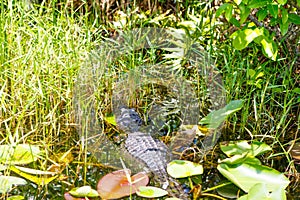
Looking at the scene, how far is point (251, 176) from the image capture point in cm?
195

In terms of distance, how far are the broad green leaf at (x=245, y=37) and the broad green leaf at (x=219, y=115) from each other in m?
0.26

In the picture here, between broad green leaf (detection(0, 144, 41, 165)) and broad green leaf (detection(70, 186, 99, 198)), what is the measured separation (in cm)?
A: 23

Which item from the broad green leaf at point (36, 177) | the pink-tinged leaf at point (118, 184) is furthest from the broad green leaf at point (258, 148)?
the broad green leaf at point (36, 177)

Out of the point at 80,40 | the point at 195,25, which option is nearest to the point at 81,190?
the point at 80,40

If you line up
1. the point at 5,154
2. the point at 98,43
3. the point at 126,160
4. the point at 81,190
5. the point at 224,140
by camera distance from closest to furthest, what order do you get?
the point at 81,190 → the point at 5,154 → the point at 126,160 → the point at 224,140 → the point at 98,43

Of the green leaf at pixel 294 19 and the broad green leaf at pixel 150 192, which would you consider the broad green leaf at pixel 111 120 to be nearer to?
the broad green leaf at pixel 150 192

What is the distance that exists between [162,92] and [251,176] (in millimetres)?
801

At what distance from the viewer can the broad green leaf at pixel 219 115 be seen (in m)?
2.20

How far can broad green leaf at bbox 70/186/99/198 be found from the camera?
1.88 metres

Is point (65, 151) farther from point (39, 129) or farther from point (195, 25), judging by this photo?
point (195, 25)

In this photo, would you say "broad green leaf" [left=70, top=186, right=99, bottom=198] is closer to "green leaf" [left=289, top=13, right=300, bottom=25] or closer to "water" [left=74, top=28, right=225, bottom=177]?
"water" [left=74, top=28, right=225, bottom=177]

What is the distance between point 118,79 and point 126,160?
55cm

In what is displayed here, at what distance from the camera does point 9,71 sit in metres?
2.37

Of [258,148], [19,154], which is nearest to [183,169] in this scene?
[258,148]
